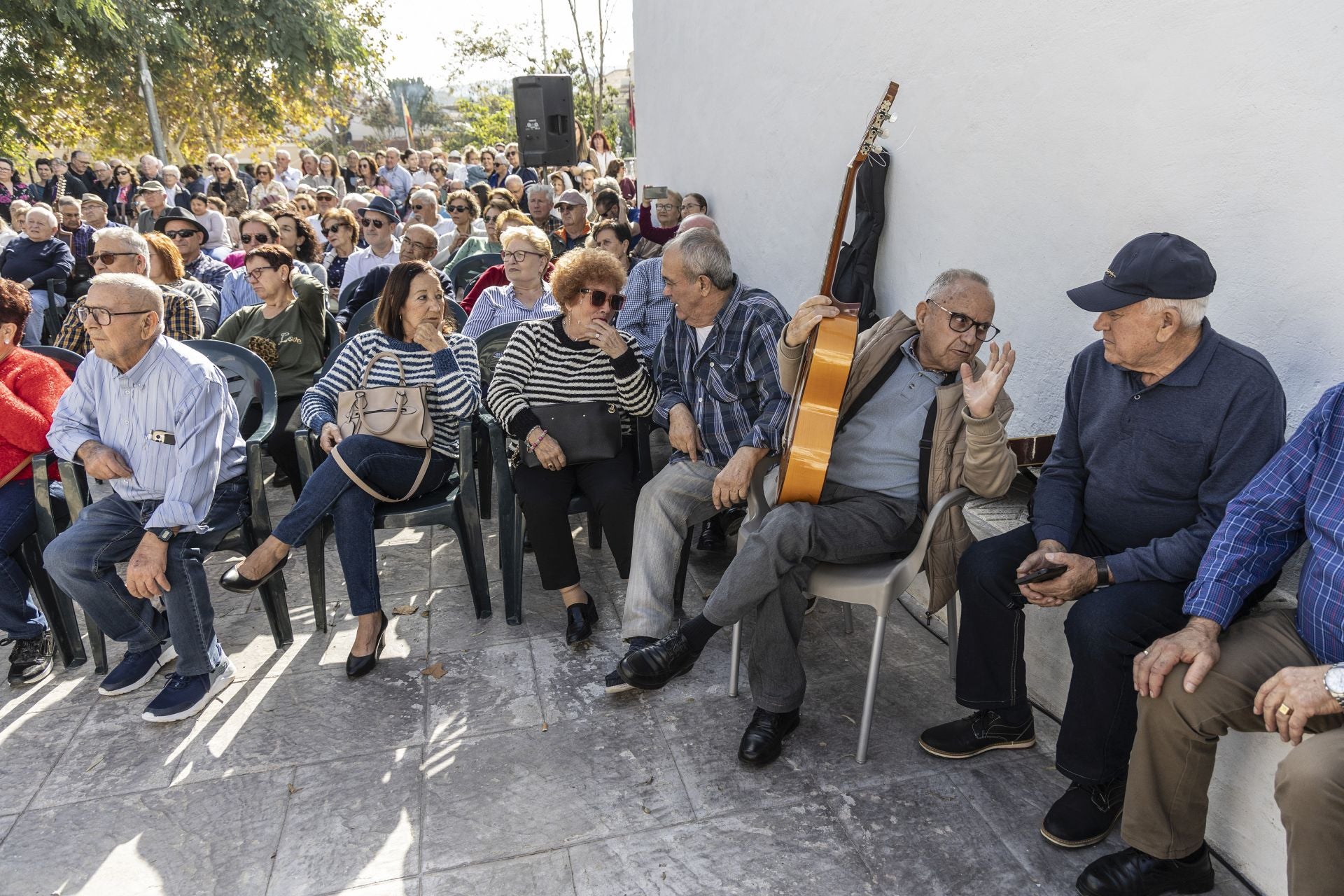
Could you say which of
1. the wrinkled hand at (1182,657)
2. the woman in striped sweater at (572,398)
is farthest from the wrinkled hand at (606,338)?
the wrinkled hand at (1182,657)

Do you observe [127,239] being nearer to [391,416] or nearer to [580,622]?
[391,416]

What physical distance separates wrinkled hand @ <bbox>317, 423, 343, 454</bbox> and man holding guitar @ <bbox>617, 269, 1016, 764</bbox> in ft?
4.54

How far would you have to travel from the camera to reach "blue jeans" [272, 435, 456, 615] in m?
3.23

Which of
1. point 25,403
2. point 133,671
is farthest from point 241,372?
point 133,671

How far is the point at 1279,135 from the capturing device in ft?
7.65

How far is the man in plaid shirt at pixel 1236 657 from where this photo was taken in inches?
75.5

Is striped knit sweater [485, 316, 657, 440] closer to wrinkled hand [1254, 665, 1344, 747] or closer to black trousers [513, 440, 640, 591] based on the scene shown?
black trousers [513, 440, 640, 591]

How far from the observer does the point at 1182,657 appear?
200 centimetres

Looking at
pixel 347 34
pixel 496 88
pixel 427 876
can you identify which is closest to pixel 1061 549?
pixel 427 876

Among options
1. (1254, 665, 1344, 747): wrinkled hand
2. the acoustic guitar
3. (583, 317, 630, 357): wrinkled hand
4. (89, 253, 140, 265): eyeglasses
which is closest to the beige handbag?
(583, 317, 630, 357): wrinkled hand

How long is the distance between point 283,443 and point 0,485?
1335 mm

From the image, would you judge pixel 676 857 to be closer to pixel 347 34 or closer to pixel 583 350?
pixel 583 350

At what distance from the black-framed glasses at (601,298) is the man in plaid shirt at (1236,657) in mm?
2228

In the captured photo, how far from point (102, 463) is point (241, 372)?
985mm
